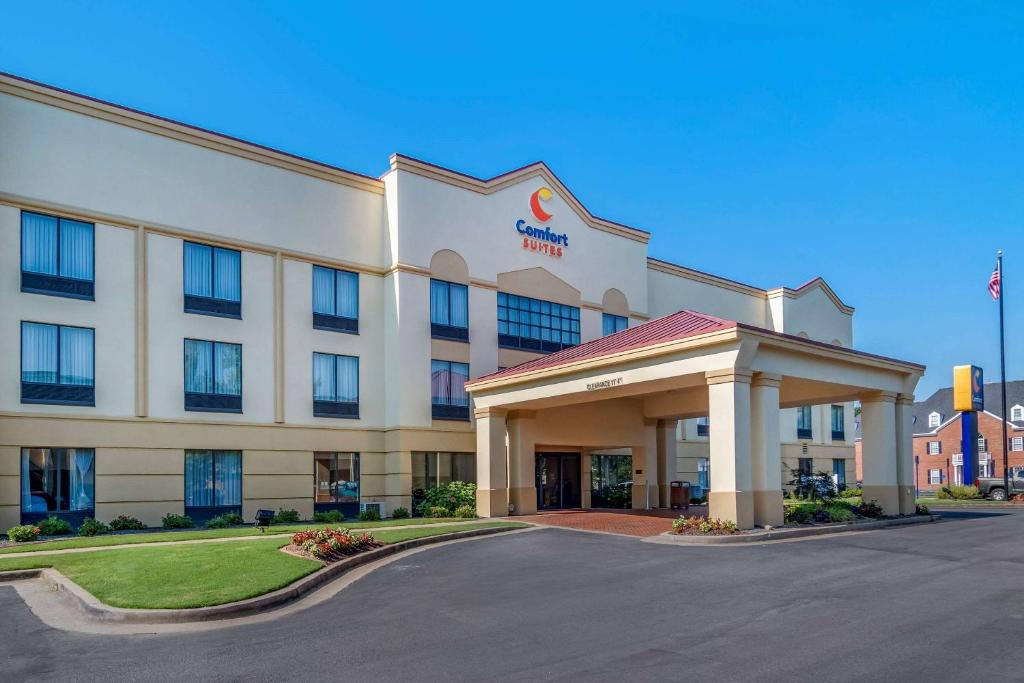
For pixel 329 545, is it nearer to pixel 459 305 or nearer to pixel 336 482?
pixel 336 482

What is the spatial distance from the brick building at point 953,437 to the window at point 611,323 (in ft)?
154

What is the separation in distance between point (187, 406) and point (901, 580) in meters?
21.5

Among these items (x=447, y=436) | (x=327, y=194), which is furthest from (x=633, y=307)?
(x=327, y=194)

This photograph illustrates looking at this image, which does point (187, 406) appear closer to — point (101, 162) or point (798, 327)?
point (101, 162)

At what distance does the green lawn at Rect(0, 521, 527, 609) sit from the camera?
13.1 metres

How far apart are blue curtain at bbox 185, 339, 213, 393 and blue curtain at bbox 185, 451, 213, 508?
6.99 ft

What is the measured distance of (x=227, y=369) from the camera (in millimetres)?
28547

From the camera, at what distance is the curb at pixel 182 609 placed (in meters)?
12.1

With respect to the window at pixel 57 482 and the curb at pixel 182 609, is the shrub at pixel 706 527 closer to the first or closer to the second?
the curb at pixel 182 609

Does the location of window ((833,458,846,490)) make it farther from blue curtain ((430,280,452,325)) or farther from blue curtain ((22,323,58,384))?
blue curtain ((22,323,58,384))

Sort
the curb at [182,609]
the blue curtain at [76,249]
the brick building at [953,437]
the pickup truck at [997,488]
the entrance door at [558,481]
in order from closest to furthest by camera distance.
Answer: the curb at [182,609]
the blue curtain at [76,249]
the entrance door at [558,481]
the pickup truck at [997,488]
the brick building at [953,437]

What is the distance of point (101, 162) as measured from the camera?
26.1m

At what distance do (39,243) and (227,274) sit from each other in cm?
570

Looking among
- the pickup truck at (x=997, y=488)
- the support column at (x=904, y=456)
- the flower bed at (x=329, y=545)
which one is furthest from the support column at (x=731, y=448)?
the pickup truck at (x=997, y=488)
